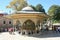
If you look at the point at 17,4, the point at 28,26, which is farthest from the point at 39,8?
the point at 28,26

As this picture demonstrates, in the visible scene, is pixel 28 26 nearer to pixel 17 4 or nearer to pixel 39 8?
pixel 17 4

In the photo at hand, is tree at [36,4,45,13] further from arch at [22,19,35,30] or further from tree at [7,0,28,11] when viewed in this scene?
arch at [22,19,35,30]

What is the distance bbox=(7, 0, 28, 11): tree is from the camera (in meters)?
46.4

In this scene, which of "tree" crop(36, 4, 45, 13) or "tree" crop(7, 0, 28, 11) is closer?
"tree" crop(7, 0, 28, 11)

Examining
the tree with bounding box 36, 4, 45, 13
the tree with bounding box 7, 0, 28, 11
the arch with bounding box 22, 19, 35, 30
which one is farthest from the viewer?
the tree with bounding box 36, 4, 45, 13

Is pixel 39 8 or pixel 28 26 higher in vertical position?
pixel 39 8

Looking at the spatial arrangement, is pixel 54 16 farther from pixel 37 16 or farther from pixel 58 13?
pixel 37 16

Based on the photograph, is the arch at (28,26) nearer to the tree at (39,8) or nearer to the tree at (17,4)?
the tree at (17,4)

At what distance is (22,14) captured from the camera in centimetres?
2502

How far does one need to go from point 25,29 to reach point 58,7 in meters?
33.6

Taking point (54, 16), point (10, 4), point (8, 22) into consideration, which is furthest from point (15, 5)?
point (54, 16)

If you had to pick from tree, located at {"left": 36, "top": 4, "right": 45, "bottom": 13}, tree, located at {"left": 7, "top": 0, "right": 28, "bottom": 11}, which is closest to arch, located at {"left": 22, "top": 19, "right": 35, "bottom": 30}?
tree, located at {"left": 7, "top": 0, "right": 28, "bottom": 11}

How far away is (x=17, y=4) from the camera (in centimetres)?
4781

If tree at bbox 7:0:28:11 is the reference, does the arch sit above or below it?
below
